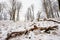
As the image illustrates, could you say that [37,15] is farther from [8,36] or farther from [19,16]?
[8,36]

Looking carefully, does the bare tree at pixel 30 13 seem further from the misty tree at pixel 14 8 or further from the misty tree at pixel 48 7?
the misty tree at pixel 48 7

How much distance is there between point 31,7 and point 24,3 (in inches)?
12.4

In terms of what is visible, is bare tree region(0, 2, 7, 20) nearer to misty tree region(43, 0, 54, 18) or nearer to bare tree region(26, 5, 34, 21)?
bare tree region(26, 5, 34, 21)

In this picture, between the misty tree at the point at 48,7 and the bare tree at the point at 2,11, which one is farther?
the misty tree at the point at 48,7

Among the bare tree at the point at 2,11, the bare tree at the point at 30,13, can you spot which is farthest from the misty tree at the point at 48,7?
the bare tree at the point at 2,11

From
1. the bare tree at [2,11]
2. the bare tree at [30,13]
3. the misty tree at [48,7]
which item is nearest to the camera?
the bare tree at [2,11]

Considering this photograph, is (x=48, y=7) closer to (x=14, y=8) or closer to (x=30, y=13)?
(x=30, y=13)

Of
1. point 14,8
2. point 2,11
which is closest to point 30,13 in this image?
point 14,8

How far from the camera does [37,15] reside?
188 inches

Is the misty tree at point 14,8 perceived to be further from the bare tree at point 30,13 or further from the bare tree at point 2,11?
the bare tree at point 30,13

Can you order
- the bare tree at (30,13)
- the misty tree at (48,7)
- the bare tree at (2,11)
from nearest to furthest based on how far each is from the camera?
1. the bare tree at (2,11)
2. the bare tree at (30,13)
3. the misty tree at (48,7)

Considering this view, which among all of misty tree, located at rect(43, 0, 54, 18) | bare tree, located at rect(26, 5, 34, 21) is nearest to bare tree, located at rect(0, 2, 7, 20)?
bare tree, located at rect(26, 5, 34, 21)

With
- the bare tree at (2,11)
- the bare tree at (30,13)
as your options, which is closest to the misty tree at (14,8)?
the bare tree at (2,11)

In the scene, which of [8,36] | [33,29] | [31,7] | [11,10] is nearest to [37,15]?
[31,7]
